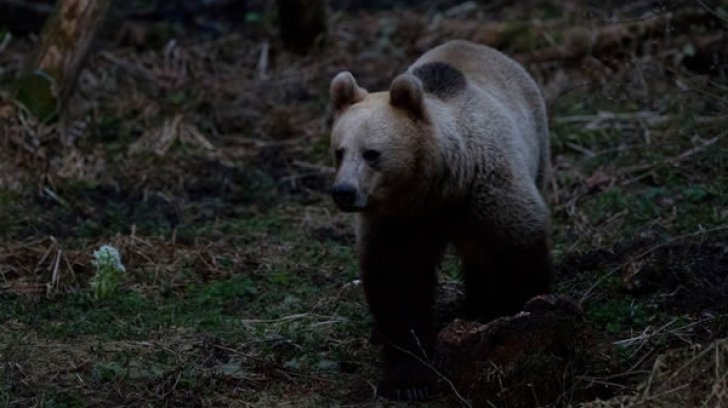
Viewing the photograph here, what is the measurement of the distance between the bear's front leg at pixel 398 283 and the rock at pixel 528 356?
16.8 inches

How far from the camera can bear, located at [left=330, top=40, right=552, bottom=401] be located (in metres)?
5.58

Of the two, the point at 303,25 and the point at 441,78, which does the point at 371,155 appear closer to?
the point at 441,78

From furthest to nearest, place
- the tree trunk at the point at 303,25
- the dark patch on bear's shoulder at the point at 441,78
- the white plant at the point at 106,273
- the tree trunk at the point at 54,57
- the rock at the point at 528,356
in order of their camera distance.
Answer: the tree trunk at the point at 303,25, the tree trunk at the point at 54,57, the white plant at the point at 106,273, the dark patch on bear's shoulder at the point at 441,78, the rock at the point at 528,356

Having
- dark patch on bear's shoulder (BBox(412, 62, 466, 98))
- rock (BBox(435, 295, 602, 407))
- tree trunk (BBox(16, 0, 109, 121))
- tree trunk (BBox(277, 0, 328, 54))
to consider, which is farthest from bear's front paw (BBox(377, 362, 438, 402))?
tree trunk (BBox(277, 0, 328, 54))

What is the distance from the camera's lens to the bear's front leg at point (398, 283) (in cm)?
584

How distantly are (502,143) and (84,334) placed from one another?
2.37 metres

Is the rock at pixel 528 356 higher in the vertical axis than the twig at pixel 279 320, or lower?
higher

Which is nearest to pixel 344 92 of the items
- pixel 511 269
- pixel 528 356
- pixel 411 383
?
pixel 511 269

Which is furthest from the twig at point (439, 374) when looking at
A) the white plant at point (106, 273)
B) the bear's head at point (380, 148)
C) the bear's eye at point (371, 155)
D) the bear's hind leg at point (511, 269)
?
the white plant at point (106, 273)

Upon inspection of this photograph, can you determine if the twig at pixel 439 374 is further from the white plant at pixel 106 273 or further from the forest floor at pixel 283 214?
the white plant at pixel 106 273

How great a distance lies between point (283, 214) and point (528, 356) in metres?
4.05

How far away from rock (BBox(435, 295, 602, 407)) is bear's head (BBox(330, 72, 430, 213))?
0.73m

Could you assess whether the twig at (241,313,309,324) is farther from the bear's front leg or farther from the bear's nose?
the bear's nose

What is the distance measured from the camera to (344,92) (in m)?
5.81
